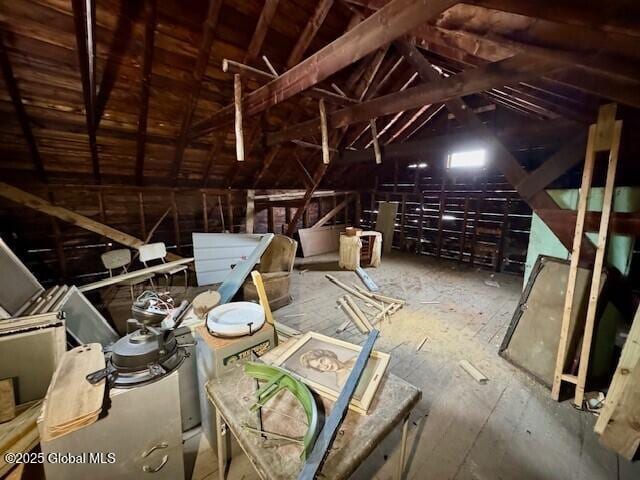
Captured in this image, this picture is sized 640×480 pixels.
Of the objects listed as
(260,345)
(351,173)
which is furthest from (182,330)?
(351,173)

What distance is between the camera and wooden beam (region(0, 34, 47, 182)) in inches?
92.6

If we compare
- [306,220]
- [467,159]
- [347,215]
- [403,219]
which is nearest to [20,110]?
[306,220]

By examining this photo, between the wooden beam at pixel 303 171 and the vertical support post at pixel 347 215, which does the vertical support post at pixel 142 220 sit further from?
the vertical support post at pixel 347 215

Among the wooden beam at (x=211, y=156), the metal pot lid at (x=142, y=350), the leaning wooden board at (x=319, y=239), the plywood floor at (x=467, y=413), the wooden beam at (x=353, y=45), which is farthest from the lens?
the leaning wooden board at (x=319, y=239)

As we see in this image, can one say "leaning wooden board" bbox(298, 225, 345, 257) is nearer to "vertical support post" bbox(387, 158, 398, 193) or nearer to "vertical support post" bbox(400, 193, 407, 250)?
"vertical support post" bbox(400, 193, 407, 250)

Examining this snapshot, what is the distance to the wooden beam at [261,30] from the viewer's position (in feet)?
8.01

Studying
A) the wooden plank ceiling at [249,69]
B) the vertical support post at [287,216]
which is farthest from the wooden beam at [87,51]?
the vertical support post at [287,216]

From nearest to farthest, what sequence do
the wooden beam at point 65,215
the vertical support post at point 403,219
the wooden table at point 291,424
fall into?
1. the wooden table at point 291,424
2. the wooden beam at point 65,215
3. the vertical support post at point 403,219

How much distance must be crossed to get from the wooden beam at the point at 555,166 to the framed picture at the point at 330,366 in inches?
86.8

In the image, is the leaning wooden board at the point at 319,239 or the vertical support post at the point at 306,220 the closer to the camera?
the leaning wooden board at the point at 319,239

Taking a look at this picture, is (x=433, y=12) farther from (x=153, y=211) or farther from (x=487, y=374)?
(x=153, y=211)

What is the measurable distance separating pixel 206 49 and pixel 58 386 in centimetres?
306

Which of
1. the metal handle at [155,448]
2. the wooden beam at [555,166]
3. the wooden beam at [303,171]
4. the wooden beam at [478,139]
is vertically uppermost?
the wooden beam at [478,139]

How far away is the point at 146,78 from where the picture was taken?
2.80 m
